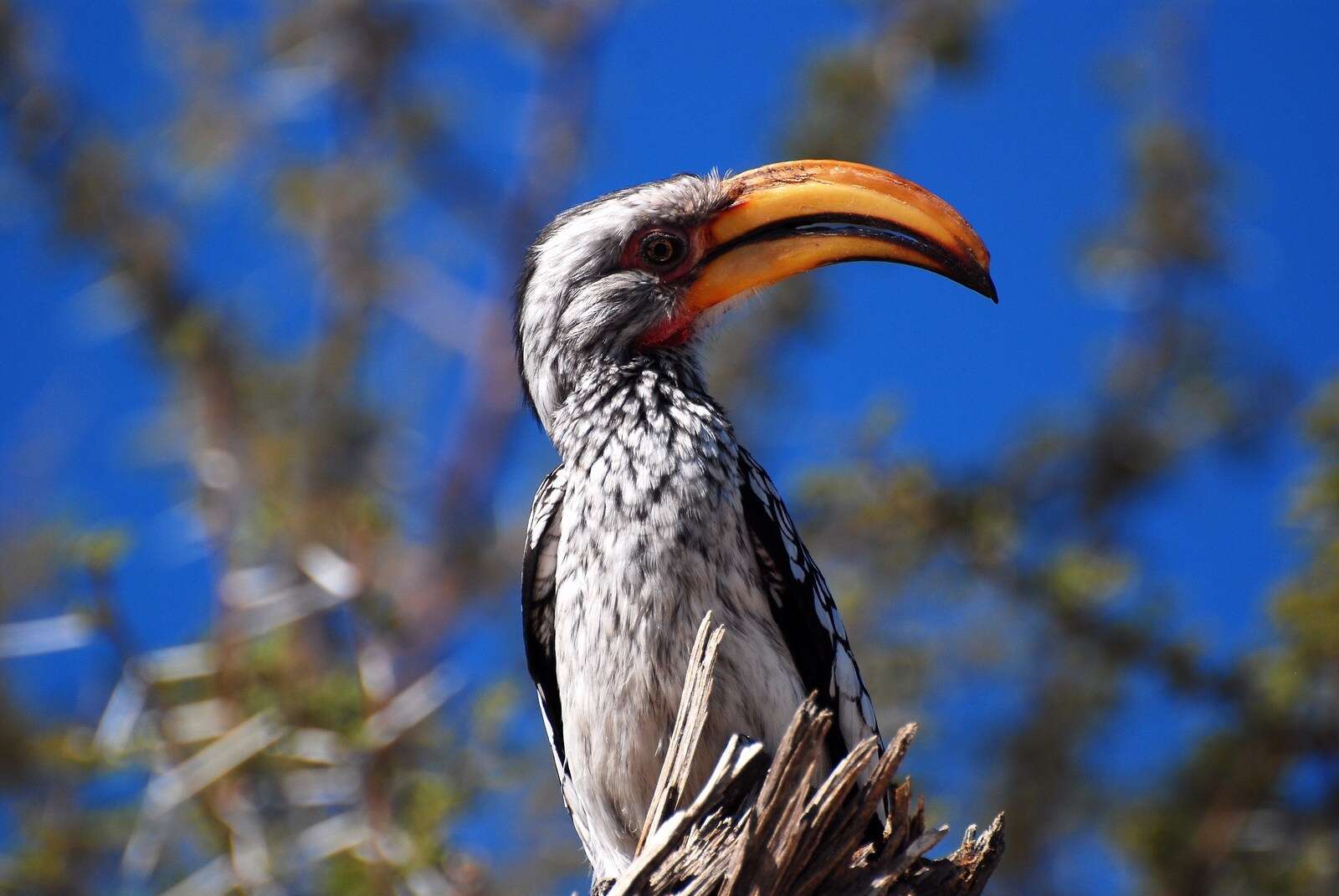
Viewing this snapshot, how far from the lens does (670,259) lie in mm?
4336

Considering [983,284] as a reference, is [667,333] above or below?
above

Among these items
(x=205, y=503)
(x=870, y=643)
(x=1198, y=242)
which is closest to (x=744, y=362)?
(x=870, y=643)

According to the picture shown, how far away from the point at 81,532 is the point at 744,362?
177 inches

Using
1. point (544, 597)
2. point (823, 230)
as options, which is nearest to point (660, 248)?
point (823, 230)

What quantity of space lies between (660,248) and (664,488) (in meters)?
0.94

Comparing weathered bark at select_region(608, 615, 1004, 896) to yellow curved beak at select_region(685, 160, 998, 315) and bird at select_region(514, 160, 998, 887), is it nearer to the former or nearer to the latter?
bird at select_region(514, 160, 998, 887)


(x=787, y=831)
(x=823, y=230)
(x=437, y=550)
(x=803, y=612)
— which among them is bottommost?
(x=787, y=831)

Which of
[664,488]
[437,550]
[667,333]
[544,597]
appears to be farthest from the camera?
[437,550]

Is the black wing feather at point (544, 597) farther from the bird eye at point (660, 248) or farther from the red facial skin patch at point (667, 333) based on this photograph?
the bird eye at point (660, 248)

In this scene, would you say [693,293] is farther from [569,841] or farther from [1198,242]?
[569,841]

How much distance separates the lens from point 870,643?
24.5 feet

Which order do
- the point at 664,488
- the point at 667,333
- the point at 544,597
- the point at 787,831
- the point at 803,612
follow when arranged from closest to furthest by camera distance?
1. the point at 787,831
2. the point at 664,488
3. the point at 803,612
4. the point at 544,597
5. the point at 667,333

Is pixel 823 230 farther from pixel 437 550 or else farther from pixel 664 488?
pixel 437 550

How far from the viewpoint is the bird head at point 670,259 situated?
13.8 ft
